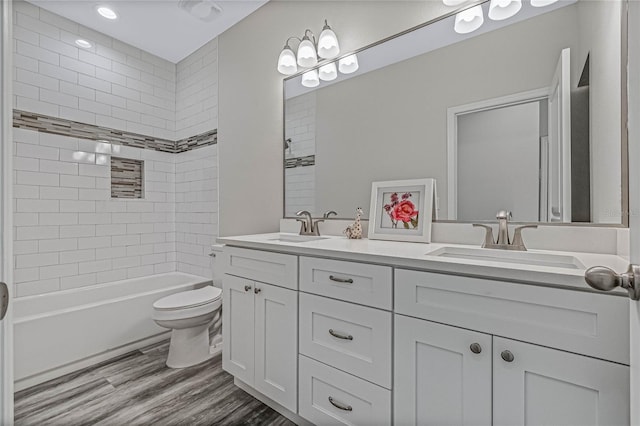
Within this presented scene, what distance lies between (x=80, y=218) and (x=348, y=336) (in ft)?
8.64

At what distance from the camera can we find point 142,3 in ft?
8.13

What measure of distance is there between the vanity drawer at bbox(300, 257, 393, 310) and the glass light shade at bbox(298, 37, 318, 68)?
1.37 meters

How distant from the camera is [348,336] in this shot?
4.33 feet

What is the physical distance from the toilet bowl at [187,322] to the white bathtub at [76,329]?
0.40 m

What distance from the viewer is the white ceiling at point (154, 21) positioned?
248cm

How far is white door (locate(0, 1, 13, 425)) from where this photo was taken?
1.99ft

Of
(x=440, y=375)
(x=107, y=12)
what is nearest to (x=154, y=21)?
(x=107, y=12)

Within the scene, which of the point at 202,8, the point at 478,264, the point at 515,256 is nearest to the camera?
the point at 478,264

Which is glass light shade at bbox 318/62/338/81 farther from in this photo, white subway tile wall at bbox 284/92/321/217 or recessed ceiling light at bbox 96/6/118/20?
recessed ceiling light at bbox 96/6/118/20

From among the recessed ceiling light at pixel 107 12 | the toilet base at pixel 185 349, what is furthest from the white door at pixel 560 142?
the recessed ceiling light at pixel 107 12

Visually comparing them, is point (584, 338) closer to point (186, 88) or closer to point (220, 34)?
point (220, 34)

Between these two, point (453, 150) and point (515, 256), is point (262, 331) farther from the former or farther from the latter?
point (453, 150)

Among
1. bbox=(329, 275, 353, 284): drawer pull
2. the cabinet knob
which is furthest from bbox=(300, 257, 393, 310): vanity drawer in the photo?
the cabinet knob

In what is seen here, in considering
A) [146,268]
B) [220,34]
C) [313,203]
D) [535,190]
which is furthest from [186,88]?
[535,190]
